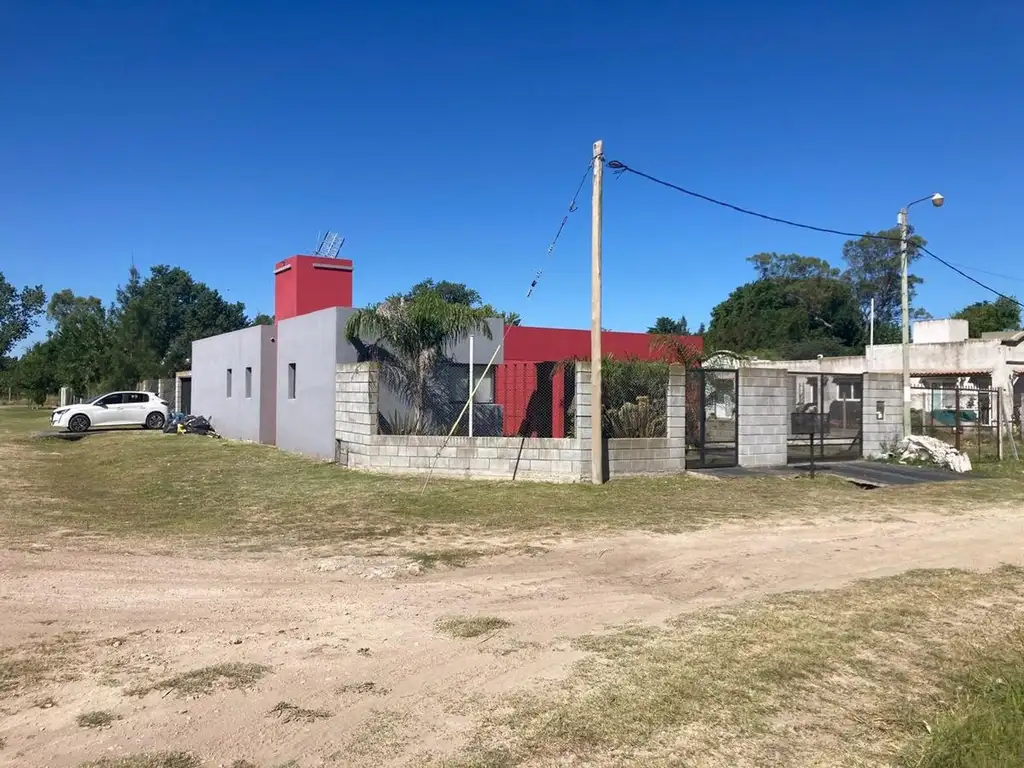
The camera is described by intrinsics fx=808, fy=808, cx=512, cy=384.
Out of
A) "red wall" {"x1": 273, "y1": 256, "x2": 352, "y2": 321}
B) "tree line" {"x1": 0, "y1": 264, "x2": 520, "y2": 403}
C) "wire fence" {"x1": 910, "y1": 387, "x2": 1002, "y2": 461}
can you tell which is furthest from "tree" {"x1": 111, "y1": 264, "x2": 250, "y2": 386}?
"wire fence" {"x1": 910, "y1": 387, "x2": 1002, "y2": 461}

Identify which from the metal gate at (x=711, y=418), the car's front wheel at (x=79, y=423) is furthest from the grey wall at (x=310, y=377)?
the car's front wheel at (x=79, y=423)

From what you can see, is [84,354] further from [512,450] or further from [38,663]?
[38,663]

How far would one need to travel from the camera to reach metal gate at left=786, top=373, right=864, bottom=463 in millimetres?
18172

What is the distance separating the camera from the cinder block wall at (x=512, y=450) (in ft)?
47.7

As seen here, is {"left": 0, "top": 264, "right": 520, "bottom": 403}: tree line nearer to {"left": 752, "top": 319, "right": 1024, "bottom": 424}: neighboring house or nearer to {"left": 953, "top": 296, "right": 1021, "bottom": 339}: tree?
{"left": 752, "top": 319, "right": 1024, "bottom": 424}: neighboring house

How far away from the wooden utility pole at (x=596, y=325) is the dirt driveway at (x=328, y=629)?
422 cm

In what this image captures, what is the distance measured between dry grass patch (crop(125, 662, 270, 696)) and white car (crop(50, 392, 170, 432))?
2875cm

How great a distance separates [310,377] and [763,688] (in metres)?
16.1

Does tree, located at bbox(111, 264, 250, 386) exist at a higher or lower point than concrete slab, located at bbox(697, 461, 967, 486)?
higher

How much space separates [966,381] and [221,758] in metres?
38.6

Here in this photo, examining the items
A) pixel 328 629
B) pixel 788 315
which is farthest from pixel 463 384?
pixel 788 315

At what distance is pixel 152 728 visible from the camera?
4.14 meters

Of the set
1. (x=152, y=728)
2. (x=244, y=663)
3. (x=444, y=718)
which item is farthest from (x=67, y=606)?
(x=444, y=718)

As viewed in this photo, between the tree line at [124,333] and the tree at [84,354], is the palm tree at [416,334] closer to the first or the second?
the tree line at [124,333]
